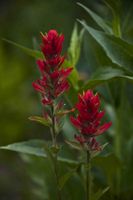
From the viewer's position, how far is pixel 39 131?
3129mm

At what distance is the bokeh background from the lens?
2783 millimetres

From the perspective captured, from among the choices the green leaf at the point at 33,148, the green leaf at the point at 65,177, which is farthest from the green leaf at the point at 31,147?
the green leaf at the point at 65,177

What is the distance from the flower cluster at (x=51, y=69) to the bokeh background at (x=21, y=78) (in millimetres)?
752

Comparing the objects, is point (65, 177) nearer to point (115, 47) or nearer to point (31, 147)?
point (31, 147)

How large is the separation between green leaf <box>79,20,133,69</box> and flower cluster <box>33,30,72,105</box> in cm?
18

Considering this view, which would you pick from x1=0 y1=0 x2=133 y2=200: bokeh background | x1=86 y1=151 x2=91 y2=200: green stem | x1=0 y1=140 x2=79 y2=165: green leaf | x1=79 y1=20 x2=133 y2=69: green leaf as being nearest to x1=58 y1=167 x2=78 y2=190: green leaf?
x1=86 y1=151 x2=91 y2=200: green stem

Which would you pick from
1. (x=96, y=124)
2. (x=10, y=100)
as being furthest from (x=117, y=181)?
(x=10, y=100)

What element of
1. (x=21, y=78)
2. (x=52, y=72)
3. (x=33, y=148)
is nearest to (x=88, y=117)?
(x=52, y=72)

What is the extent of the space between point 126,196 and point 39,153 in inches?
14.2

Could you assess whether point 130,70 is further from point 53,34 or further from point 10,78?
point 10,78

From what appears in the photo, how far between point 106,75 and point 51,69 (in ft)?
0.69

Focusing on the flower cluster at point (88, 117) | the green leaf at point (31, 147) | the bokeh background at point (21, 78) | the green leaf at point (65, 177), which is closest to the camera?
the flower cluster at point (88, 117)

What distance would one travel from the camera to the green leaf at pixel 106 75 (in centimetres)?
146

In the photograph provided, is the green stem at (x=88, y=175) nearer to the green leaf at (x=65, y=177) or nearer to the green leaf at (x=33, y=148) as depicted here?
the green leaf at (x=65, y=177)
